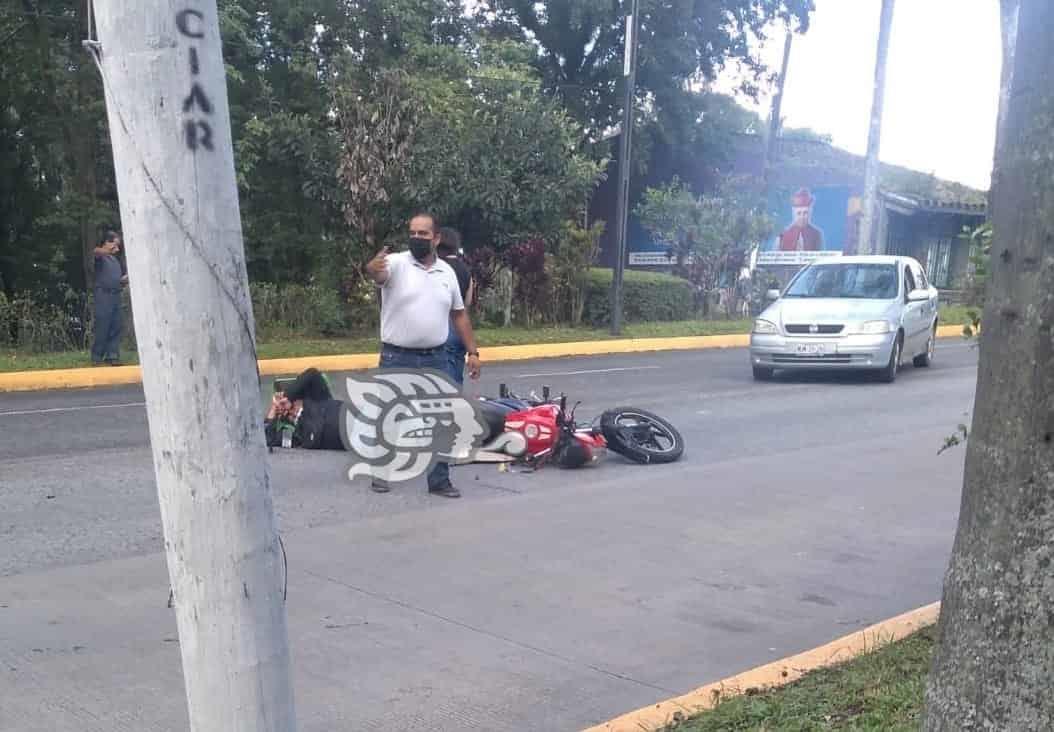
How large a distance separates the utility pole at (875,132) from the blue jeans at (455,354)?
18587 millimetres

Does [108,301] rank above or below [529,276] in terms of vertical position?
above

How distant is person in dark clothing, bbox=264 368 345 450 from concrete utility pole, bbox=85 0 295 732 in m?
6.55

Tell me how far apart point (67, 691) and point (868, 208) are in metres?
23.7

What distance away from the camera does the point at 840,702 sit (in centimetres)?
395

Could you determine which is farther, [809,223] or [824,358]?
[809,223]

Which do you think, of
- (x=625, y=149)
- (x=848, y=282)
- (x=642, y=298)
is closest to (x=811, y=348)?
(x=848, y=282)

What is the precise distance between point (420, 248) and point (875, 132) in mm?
20420

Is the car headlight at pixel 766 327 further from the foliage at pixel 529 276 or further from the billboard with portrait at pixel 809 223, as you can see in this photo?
the billboard with portrait at pixel 809 223

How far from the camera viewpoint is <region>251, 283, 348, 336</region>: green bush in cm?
1900

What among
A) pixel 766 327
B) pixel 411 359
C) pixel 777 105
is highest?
pixel 777 105

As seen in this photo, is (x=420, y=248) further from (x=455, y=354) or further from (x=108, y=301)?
(x=108, y=301)

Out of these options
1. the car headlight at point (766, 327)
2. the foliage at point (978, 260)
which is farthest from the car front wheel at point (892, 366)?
the foliage at point (978, 260)

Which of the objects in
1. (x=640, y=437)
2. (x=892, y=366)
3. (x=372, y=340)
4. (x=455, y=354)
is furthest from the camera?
(x=372, y=340)

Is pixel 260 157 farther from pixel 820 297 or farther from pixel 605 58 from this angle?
pixel 605 58
